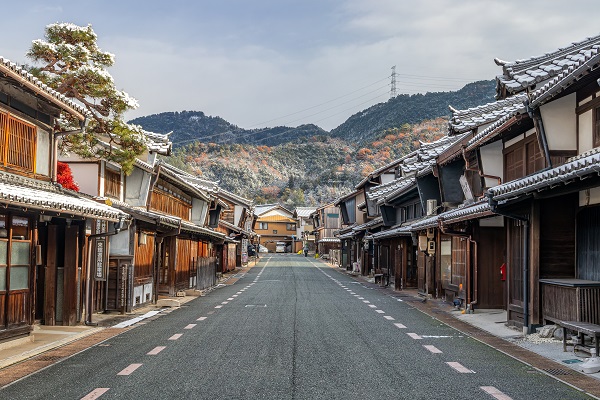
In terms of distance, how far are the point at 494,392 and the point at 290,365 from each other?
3.42 metres

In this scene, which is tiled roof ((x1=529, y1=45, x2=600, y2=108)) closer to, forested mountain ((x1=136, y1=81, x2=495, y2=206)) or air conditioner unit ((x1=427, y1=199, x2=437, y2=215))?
air conditioner unit ((x1=427, y1=199, x2=437, y2=215))

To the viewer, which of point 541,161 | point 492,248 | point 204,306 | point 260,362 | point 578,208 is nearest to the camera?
point 260,362

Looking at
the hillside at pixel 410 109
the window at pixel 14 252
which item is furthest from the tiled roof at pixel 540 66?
the hillside at pixel 410 109

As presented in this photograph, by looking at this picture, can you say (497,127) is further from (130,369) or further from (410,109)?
(410,109)

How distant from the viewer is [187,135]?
554 feet

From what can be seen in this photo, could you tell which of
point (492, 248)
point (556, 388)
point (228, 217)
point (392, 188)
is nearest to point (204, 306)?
point (492, 248)

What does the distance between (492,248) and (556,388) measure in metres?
12.2

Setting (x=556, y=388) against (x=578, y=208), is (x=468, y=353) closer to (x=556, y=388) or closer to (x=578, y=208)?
(x=556, y=388)

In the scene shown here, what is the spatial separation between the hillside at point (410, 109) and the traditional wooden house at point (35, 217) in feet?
421

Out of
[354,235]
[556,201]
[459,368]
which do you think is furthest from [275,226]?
[459,368]

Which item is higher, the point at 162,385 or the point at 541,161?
the point at 541,161

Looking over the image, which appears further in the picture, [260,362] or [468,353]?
[468,353]

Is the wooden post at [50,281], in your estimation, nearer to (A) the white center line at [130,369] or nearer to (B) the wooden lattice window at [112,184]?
(B) the wooden lattice window at [112,184]

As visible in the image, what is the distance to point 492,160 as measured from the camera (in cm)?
1927
